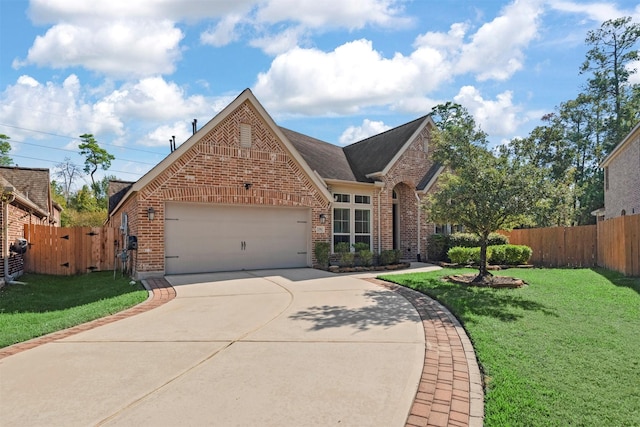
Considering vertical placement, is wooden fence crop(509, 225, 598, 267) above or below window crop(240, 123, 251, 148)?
below

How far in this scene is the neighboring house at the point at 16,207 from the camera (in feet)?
35.4

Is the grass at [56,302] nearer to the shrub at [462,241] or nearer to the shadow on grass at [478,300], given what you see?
the shadow on grass at [478,300]

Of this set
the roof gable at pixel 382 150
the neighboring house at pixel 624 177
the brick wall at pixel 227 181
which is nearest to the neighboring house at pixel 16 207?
the brick wall at pixel 227 181

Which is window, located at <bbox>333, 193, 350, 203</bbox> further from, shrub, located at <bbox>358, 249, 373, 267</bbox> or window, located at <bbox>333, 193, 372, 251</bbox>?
shrub, located at <bbox>358, 249, 373, 267</bbox>

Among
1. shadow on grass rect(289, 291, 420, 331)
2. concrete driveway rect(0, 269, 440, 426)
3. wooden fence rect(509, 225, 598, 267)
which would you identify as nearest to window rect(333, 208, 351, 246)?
shadow on grass rect(289, 291, 420, 331)

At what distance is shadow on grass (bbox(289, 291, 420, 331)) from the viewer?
240 inches

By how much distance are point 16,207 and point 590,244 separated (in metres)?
20.9

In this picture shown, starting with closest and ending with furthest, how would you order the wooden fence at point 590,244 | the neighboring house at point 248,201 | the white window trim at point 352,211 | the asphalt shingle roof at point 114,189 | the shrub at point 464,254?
the neighboring house at point 248,201
the wooden fence at point 590,244
the shrub at point 464,254
the white window trim at point 352,211
the asphalt shingle roof at point 114,189

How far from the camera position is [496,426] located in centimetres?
314

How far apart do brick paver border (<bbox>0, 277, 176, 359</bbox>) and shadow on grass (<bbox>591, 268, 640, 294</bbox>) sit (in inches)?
422

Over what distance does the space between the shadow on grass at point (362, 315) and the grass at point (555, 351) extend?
36.5 inches

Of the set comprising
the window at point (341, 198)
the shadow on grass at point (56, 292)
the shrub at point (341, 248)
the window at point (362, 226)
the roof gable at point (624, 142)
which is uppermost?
the roof gable at point (624, 142)

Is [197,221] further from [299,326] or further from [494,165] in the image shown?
[494,165]

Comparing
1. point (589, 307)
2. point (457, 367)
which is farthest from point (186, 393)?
point (589, 307)
